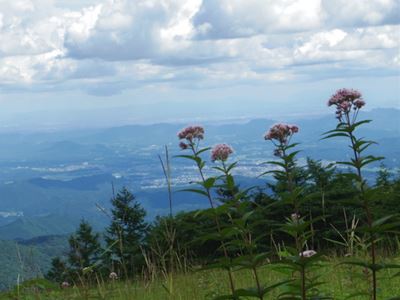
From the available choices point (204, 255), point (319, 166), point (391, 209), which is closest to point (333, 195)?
point (391, 209)

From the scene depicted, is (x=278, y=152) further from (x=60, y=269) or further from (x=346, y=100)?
(x=60, y=269)

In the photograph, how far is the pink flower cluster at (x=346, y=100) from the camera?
421 centimetres

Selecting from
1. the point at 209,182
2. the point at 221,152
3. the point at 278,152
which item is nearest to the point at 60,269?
the point at 221,152

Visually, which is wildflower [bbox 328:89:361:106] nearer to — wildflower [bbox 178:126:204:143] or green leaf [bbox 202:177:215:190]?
green leaf [bbox 202:177:215:190]

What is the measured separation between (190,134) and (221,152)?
0.47 metres

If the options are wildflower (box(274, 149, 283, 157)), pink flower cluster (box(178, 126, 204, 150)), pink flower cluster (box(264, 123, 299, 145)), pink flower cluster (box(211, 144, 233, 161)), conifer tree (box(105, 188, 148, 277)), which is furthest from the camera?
conifer tree (box(105, 188, 148, 277))

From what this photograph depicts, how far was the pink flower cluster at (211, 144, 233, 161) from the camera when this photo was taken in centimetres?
470

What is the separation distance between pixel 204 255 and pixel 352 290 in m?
17.3

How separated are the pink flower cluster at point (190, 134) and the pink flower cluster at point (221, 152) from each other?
0.33 m

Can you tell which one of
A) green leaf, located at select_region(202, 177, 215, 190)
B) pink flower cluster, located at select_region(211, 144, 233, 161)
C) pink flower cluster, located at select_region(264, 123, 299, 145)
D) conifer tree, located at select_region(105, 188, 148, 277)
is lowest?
conifer tree, located at select_region(105, 188, 148, 277)

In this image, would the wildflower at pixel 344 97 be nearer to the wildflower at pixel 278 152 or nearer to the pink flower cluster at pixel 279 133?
the pink flower cluster at pixel 279 133

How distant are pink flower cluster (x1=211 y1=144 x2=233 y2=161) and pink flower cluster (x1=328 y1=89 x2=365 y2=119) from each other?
83 cm

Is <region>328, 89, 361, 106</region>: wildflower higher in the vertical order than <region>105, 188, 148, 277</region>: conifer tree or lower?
higher

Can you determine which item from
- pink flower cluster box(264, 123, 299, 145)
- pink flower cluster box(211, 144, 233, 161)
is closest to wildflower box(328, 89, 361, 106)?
pink flower cluster box(264, 123, 299, 145)
